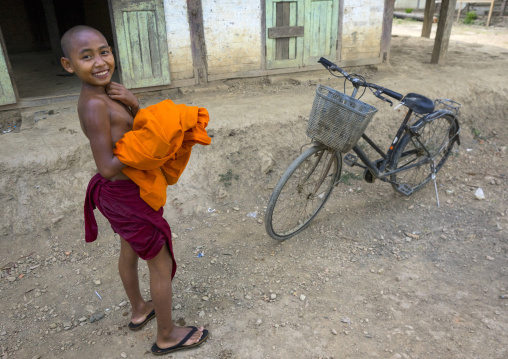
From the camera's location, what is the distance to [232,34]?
5555 mm

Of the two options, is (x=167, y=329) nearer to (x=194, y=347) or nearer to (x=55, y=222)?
(x=194, y=347)

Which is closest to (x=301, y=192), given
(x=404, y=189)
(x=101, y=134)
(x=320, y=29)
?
(x=404, y=189)

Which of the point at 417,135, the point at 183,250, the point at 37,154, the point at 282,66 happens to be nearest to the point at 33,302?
the point at 183,250

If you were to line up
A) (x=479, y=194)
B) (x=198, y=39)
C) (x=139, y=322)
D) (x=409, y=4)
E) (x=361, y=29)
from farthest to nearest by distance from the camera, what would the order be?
(x=409, y=4) < (x=361, y=29) < (x=198, y=39) < (x=479, y=194) < (x=139, y=322)

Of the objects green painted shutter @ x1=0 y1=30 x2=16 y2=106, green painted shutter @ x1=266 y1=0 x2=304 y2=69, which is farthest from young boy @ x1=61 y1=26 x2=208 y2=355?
green painted shutter @ x1=266 y1=0 x2=304 y2=69

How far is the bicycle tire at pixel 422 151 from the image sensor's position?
358 centimetres

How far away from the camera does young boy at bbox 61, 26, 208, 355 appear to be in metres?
1.81

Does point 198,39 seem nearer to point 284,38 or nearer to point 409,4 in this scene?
point 284,38

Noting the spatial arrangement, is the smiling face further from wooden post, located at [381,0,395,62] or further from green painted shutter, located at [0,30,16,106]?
wooden post, located at [381,0,395,62]

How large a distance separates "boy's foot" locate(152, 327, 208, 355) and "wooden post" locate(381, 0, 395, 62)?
5646 mm

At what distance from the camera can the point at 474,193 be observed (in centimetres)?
409

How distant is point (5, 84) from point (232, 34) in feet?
9.44

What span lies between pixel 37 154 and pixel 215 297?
2.19 metres

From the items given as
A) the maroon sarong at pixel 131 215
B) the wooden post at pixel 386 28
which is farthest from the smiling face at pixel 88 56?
the wooden post at pixel 386 28
